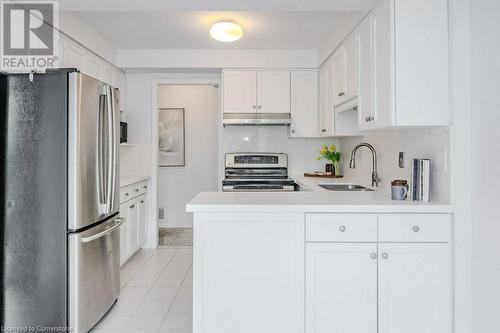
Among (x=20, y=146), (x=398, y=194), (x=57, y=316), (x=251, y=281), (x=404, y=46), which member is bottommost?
(x=57, y=316)

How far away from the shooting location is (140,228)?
4.07 metres

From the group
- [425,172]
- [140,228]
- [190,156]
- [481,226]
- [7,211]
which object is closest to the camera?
Answer: [481,226]

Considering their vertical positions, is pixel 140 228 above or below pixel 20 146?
below

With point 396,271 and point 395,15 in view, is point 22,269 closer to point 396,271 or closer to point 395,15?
point 396,271

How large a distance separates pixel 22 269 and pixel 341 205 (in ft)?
6.57

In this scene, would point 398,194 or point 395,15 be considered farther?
point 398,194

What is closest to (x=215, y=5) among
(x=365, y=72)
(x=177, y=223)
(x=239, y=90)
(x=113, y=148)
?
(x=365, y=72)

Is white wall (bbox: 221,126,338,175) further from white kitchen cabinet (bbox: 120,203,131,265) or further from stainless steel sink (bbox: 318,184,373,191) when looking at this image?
white kitchen cabinet (bbox: 120,203,131,265)

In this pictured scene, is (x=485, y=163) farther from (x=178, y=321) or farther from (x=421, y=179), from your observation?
(x=178, y=321)

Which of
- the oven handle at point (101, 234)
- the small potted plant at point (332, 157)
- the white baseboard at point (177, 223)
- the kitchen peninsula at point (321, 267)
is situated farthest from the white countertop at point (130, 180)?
the small potted plant at point (332, 157)

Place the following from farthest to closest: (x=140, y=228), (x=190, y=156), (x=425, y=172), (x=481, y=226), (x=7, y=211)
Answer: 1. (x=190, y=156)
2. (x=140, y=228)
3. (x=7, y=211)
4. (x=425, y=172)
5. (x=481, y=226)

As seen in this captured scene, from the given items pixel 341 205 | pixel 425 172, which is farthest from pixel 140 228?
pixel 425 172

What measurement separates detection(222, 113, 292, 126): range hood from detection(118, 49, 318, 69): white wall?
59cm

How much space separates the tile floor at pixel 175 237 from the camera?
15.3 ft
